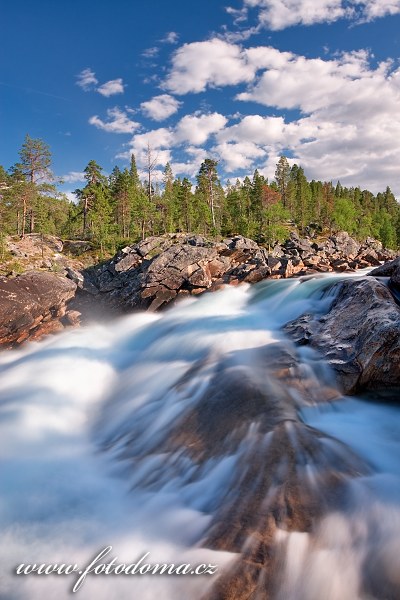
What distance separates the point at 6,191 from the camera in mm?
42969

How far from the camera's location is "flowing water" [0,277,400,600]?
4133 mm

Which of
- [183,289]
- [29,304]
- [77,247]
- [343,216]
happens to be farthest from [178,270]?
[343,216]

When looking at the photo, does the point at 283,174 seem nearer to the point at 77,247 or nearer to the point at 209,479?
the point at 77,247

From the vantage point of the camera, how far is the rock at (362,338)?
329 inches

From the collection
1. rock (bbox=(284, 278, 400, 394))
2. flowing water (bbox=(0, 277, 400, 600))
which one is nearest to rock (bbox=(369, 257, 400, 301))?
rock (bbox=(284, 278, 400, 394))

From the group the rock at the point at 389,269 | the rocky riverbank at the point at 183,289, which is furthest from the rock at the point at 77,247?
the rock at the point at 389,269

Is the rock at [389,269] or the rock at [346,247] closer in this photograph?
the rock at [389,269]

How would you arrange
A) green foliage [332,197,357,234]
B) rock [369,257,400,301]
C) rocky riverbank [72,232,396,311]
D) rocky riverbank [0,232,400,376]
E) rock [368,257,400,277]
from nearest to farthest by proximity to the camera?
rocky riverbank [0,232,400,376] < rock [369,257,400,301] < rock [368,257,400,277] < rocky riverbank [72,232,396,311] < green foliage [332,197,357,234]

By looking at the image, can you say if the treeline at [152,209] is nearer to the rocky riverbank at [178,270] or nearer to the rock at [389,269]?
the rocky riverbank at [178,270]

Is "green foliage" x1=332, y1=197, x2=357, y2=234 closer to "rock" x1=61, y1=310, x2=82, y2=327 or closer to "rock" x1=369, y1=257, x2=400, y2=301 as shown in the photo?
"rock" x1=61, y1=310, x2=82, y2=327

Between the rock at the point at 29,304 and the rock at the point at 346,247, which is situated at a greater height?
the rock at the point at 346,247

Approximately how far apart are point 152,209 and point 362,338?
153ft

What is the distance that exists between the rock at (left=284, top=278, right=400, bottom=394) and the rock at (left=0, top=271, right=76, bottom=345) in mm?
18959

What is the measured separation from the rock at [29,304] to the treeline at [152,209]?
17.3 m
